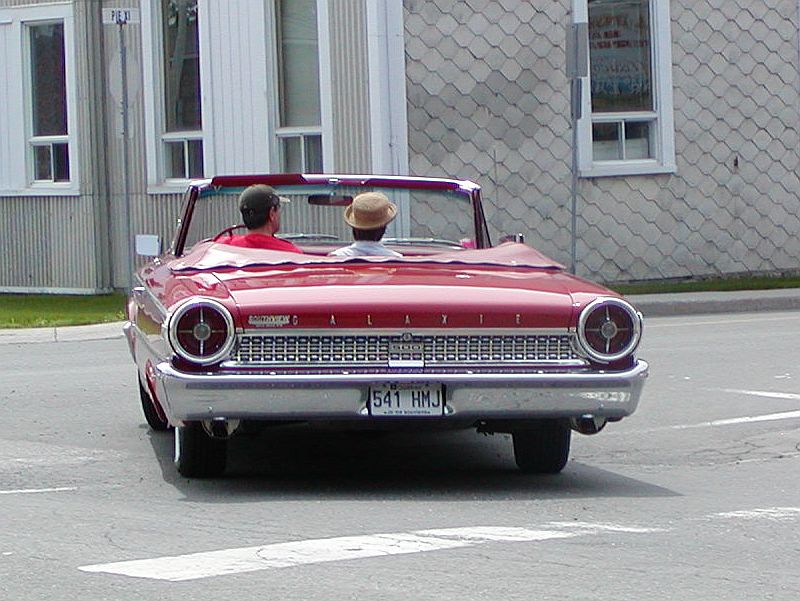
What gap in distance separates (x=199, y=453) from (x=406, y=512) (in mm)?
1288

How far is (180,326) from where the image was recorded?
8.05 meters

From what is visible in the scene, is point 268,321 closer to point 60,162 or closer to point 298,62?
point 298,62

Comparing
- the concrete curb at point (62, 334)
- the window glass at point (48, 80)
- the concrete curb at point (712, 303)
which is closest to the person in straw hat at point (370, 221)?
the concrete curb at point (62, 334)

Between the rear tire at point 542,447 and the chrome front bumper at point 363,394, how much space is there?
48 centimetres

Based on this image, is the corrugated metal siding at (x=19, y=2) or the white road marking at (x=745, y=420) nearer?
the white road marking at (x=745, y=420)

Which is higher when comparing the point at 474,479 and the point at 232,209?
the point at 232,209

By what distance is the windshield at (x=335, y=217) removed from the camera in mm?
10156

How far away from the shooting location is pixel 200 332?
26.4ft

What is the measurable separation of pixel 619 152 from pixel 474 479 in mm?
13977

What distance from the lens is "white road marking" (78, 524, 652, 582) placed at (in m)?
6.46

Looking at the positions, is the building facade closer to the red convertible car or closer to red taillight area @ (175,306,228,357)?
the red convertible car

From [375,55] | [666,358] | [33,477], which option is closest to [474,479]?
[33,477]

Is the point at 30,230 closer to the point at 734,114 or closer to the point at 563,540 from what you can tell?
→ the point at 734,114

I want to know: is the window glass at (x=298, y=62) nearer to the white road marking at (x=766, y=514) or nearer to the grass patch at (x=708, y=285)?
the grass patch at (x=708, y=285)
